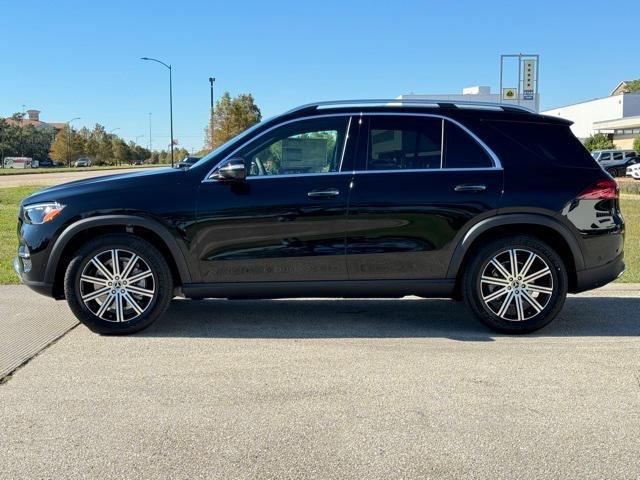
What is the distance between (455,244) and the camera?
518 centimetres

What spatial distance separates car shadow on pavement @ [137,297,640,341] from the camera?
536cm

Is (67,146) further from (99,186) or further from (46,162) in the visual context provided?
(99,186)

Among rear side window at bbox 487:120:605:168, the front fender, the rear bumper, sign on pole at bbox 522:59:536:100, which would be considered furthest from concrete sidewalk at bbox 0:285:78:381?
sign on pole at bbox 522:59:536:100

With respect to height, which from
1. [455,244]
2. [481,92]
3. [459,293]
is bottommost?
[459,293]

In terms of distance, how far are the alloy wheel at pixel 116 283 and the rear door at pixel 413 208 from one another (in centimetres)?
170

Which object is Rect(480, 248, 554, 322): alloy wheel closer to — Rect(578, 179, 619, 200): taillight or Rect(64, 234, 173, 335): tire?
Rect(578, 179, 619, 200): taillight

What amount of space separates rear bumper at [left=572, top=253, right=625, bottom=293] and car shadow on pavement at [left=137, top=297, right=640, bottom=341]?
420mm

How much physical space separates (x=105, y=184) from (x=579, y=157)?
3968 mm

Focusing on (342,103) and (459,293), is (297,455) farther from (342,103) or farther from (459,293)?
(342,103)

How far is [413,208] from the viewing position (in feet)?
16.9

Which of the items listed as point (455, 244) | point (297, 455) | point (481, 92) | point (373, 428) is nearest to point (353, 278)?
point (455, 244)

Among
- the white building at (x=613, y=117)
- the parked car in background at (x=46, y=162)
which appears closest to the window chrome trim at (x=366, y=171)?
the white building at (x=613, y=117)

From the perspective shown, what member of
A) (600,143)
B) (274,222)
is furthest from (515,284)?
(600,143)

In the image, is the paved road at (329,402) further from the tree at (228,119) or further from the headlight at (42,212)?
the tree at (228,119)
